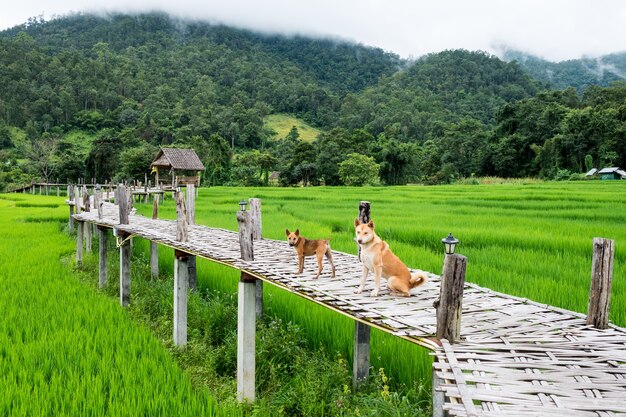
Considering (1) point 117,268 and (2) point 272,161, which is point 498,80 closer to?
(2) point 272,161

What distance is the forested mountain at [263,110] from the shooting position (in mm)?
43906

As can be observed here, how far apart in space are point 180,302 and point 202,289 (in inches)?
101

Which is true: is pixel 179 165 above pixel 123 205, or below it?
above

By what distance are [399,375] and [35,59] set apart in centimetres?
8706

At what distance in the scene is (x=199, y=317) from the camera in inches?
271

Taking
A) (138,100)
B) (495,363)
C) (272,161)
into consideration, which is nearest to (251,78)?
(138,100)

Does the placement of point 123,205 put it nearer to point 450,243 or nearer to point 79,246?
point 79,246

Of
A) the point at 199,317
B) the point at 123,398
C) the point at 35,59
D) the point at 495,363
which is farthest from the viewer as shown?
the point at 35,59

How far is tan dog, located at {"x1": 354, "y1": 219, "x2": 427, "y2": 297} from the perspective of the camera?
3.75 metres

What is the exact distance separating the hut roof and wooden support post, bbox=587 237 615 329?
30091 mm

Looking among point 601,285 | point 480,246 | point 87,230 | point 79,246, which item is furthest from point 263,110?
point 601,285

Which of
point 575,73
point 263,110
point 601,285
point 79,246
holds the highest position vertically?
point 575,73

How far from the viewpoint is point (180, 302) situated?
20.0 ft

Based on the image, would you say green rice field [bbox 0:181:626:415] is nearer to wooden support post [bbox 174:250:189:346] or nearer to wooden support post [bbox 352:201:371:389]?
wooden support post [bbox 352:201:371:389]
